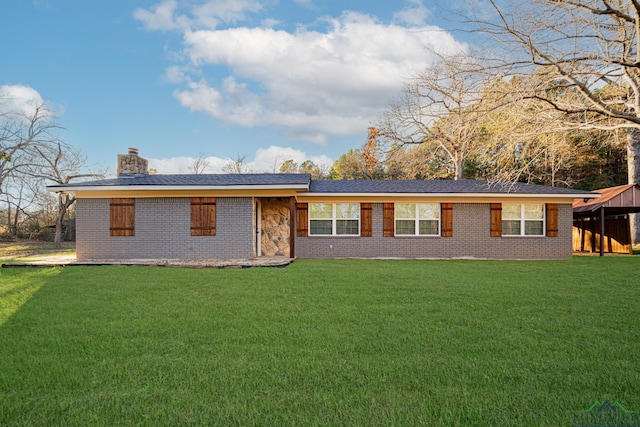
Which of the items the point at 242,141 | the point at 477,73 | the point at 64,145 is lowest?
the point at 477,73

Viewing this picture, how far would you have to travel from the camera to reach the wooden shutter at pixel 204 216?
468 inches

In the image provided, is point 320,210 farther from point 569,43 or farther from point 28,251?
point 28,251

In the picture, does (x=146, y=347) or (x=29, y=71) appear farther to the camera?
(x=29, y=71)

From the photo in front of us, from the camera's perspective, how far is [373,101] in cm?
2427

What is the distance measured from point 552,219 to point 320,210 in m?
8.40

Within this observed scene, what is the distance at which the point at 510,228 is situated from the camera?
13.7m

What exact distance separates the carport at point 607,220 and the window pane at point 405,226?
295 inches

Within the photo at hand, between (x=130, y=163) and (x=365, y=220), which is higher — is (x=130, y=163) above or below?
above

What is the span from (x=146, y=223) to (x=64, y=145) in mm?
12284

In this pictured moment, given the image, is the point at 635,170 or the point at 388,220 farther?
the point at 635,170

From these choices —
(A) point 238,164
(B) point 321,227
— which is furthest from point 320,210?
(A) point 238,164

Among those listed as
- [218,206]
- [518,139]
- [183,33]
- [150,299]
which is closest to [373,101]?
[183,33]

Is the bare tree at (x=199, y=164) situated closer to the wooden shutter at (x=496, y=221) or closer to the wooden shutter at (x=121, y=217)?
the wooden shutter at (x=121, y=217)

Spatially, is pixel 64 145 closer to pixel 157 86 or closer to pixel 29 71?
pixel 29 71
